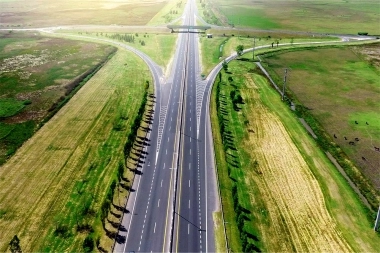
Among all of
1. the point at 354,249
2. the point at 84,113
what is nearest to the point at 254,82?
the point at 84,113

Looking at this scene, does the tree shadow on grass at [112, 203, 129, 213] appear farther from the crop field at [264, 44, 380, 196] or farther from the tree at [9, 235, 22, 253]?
the crop field at [264, 44, 380, 196]

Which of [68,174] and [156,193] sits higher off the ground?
[68,174]

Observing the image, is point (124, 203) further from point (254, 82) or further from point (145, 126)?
point (254, 82)

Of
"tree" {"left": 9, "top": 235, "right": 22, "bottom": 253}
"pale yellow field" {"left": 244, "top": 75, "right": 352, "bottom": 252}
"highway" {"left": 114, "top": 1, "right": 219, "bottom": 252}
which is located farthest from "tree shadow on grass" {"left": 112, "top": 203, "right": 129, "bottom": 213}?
"pale yellow field" {"left": 244, "top": 75, "right": 352, "bottom": 252}

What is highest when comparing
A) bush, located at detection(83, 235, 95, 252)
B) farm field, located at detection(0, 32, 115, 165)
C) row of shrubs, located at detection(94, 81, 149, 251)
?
farm field, located at detection(0, 32, 115, 165)

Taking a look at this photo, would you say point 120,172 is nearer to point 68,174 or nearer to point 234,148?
point 68,174

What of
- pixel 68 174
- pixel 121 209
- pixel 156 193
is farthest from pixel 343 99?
pixel 68 174
